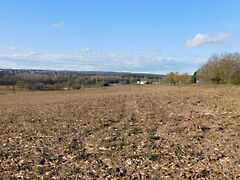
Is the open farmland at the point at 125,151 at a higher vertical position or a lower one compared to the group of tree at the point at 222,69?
lower

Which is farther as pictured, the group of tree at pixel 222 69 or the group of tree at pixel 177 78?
the group of tree at pixel 177 78

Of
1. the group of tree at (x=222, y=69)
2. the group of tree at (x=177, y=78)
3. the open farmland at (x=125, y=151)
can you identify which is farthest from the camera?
the group of tree at (x=177, y=78)

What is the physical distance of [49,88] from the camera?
9162 cm

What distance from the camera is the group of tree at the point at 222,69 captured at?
6241cm

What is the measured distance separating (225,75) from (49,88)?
61.2 meters

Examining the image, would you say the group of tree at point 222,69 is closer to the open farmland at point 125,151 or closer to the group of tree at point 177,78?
the group of tree at point 177,78

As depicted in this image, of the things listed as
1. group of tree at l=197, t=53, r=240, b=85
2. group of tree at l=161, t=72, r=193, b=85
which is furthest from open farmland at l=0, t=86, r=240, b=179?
group of tree at l=161, t=72, r=193, b=85

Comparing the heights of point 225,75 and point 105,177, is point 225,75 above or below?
above

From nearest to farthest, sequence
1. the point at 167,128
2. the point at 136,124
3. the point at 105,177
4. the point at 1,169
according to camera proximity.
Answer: the point at 105,177
the point at 1,169
the point at 167,128
the point at 136,124

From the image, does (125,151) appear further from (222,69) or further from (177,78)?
(177,78)

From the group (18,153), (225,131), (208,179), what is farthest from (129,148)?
(225,131)

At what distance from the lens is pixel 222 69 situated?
2525 inches

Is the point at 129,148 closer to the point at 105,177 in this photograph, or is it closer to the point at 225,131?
the point at 105,177

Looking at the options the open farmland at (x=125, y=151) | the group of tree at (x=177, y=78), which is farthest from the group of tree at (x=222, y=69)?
the open farmland at (x=125, y=151)
